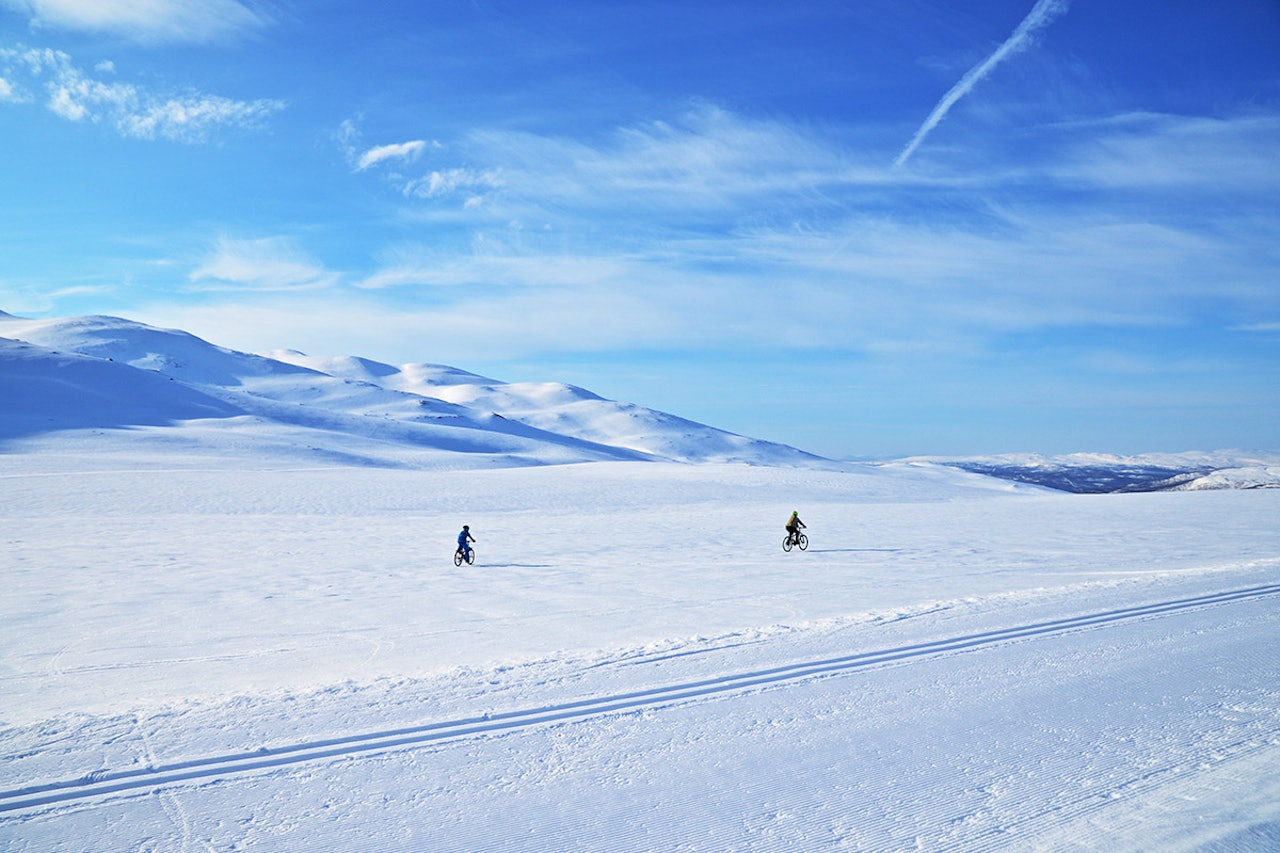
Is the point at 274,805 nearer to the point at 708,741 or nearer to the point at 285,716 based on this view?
the point at 285,716

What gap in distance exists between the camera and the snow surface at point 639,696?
5328 millimetres

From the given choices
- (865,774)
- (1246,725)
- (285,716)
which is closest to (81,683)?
(285,716)

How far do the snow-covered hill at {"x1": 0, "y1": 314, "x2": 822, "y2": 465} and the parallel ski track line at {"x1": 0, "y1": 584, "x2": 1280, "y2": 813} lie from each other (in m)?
72.4

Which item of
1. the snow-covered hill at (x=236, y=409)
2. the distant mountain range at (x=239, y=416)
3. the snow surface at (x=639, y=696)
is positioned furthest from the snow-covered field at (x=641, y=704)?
the snow-covered hill at (x=236, y=409)

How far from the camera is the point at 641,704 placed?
758 centimetres

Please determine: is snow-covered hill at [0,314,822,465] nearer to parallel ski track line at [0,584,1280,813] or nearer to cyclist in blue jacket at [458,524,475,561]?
cyclist in blue jacket at [458,524,475,561]

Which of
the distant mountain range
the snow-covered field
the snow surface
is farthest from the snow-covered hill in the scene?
the snow-covered field

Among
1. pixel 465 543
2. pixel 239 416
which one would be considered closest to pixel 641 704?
pixel 465 543

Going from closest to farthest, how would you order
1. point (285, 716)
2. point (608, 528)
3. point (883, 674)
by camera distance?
point (285, 716) → point (883, 674) → point (608, 528)

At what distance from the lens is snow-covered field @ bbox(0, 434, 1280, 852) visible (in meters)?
5.31

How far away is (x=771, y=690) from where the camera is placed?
314 inches

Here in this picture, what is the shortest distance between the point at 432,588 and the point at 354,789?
10465mm

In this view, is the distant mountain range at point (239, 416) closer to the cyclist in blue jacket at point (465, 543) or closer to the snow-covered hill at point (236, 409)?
the snow-covered hill at point (236, 409)

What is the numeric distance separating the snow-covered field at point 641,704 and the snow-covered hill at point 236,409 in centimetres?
6559
